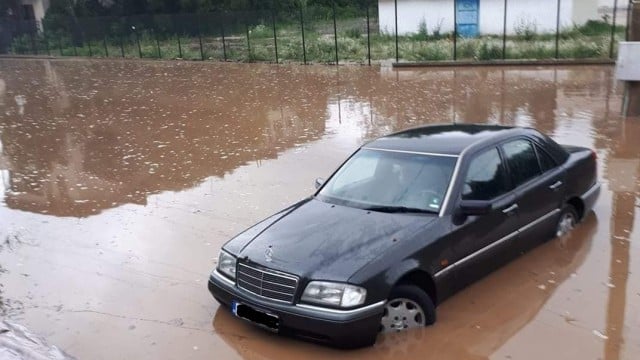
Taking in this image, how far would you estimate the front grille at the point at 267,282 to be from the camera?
4707mm

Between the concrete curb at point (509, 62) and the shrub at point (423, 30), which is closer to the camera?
the concrete curb at point (509, 62)

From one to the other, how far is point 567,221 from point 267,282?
3696mm

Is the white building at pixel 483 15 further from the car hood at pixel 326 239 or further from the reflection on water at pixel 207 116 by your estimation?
A: the car hood at pixel 326 239

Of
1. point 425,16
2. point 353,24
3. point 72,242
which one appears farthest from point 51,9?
point 72,242

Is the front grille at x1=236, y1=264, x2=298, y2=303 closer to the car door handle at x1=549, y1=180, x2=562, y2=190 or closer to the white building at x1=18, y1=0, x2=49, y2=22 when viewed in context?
the car door handle at x1=549, y1=180, x2=562, y2=190

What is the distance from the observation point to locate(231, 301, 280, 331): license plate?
15.7 feet

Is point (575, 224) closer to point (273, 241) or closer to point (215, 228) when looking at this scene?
point (273, 241)

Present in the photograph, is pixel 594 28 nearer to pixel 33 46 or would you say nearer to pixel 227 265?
pixel 227 265

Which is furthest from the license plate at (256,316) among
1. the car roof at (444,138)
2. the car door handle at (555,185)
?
the car door handle at (555,185)

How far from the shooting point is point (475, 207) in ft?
17.3

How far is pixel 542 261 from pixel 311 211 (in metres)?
2.44

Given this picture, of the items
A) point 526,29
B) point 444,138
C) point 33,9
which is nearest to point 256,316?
point 444,138

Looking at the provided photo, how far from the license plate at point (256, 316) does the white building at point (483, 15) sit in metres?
27.3

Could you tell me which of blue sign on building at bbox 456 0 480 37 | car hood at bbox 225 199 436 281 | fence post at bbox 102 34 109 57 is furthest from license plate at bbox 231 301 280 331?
fence post at bbox 102 34 109 57
